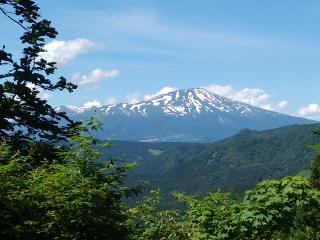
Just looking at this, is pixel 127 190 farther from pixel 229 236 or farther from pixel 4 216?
pixel 229 236

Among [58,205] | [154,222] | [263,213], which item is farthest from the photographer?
[154,222]

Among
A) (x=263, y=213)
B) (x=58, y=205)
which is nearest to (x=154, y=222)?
(x=58, y=205)

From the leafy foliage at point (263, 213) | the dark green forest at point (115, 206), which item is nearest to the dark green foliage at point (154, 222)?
the dark green forest at point (115, 206)

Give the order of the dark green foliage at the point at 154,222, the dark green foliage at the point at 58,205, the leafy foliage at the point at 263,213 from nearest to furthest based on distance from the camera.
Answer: the leafy foliage at the point at 263,213, the dark green foliage at the point at 58,205, the dark green foliage at the point at 154,222

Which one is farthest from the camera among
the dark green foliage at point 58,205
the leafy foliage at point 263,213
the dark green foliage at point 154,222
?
the dark green foliage at point 154,222

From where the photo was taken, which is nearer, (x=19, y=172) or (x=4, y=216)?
(x=4, y=216)

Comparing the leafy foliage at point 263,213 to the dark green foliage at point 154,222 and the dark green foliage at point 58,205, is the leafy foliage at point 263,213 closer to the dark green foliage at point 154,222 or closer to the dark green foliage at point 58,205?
the dark green foliage at point 58,205

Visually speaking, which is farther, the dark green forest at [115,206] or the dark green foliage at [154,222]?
the dark green foliage at [154,222]

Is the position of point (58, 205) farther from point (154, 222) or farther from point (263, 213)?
point (263, 213)

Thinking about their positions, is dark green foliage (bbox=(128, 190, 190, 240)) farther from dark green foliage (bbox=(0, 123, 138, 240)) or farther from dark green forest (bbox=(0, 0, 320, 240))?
dark green foliage (bbox=(0, 123, 138, 240))

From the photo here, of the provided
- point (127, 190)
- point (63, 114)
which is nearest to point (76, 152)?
point (127, 190)

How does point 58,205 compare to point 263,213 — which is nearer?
point 263,213

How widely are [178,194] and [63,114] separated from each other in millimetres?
17257

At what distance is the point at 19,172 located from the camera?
11.2 meters
